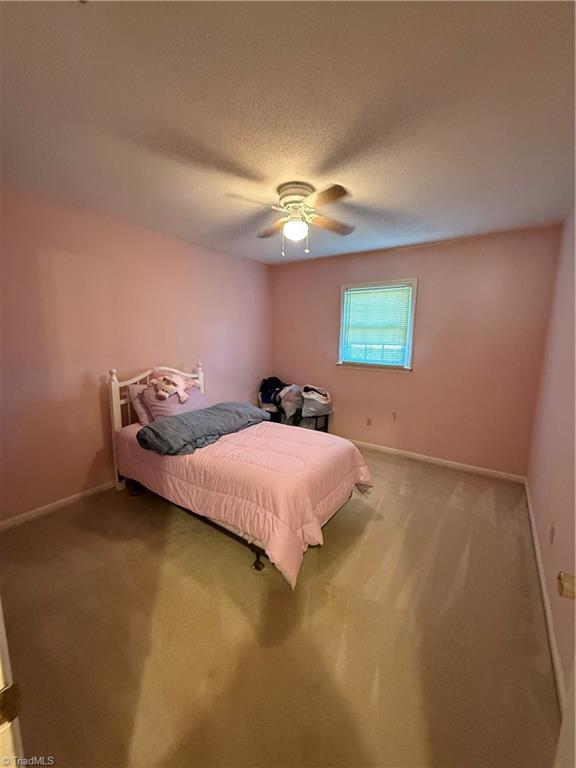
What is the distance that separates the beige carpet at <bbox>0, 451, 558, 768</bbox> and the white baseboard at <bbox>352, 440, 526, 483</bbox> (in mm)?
888

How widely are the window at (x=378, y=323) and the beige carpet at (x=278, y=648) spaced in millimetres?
2058

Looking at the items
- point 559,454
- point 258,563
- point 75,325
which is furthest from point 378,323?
point 75,325

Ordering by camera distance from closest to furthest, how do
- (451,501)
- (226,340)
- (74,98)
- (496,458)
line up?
1. (74,98)
2. (451,501)
3. (496,458)
4. (226,340)

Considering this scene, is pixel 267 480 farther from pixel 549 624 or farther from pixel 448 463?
pixel 448 463

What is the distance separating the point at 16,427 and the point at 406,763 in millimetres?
3001

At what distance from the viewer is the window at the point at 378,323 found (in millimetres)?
3701

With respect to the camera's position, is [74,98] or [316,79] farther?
[74,98]

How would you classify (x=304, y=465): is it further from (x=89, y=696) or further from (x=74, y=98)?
(x=74, y=98)

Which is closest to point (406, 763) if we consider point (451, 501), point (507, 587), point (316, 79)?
point (507, 587)

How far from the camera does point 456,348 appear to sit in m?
3.39

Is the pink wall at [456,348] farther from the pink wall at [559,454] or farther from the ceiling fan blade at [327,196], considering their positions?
the ceiling fan blade at [327,196]

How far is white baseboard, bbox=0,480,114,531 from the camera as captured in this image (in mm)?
2412

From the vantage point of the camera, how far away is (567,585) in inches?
28.3

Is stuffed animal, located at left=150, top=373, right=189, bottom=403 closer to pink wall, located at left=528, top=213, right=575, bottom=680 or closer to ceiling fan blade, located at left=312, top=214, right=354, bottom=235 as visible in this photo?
ceiling fan blade, located at left=312, top=214, right=354, bottom=235
